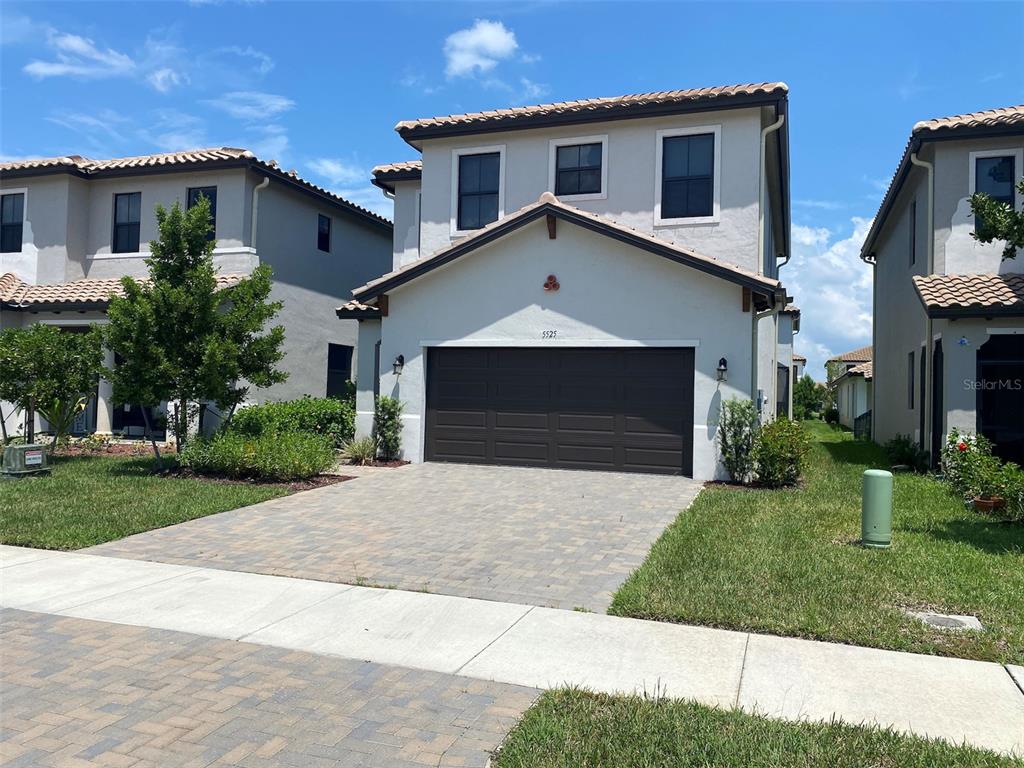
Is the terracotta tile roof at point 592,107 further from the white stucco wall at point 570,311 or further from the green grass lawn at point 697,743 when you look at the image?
the green grass lawn at point 697,743

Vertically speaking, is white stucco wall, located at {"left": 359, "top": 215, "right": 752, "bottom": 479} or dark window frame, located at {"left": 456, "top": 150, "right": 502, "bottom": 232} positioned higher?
dark window frame, located at {"left": 456, "top": 150, "right": 502, "bottom": 232}

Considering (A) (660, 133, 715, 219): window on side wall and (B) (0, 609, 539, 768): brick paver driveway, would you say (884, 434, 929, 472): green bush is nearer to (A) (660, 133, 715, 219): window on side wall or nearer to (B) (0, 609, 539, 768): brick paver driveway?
(A) (660, 133, 715, 219): window on side wall

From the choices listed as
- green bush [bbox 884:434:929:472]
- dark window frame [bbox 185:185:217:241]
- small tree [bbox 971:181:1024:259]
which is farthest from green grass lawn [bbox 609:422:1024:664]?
dark window frame [bbox 185:185:217:241]

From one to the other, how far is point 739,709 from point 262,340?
1174 centimetres

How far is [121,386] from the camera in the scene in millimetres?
13969

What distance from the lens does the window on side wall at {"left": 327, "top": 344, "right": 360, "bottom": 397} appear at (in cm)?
2253

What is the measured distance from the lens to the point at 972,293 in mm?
14336

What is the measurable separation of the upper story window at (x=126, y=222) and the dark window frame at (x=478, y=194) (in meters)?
8.69

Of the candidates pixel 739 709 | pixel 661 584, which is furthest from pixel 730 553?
pixel 739 709

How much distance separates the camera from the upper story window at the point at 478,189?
18016 mm

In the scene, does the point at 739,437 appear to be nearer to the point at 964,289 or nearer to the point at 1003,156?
the point at 964,289

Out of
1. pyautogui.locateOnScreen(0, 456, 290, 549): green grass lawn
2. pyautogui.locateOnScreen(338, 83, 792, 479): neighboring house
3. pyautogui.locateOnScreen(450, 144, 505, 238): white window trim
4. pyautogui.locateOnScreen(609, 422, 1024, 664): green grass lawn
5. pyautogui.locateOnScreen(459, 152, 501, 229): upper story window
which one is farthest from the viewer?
pyautogui.locateOnScreen(459, 152, 501, 229): upper story window

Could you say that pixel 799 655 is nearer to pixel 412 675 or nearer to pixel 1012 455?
pixel 412 675

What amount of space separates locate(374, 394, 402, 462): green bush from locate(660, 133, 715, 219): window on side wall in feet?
22.9
